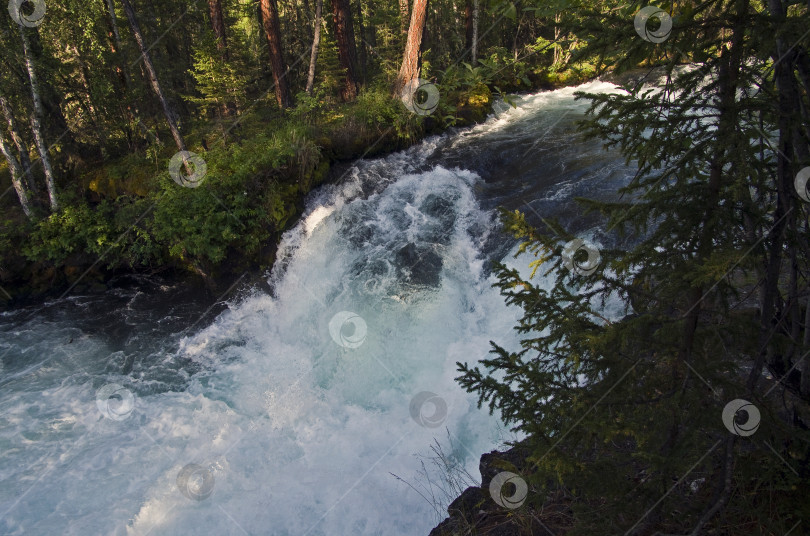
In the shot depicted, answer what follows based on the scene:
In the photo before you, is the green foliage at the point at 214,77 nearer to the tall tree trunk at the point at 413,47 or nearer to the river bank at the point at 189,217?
the river bank at the point at 189,217

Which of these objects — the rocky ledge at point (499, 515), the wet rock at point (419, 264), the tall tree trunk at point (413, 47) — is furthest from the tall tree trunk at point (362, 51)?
the rocky ledge at point (499, 515)

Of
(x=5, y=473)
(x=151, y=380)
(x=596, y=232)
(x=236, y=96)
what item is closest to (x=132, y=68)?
(x=236, y=96)

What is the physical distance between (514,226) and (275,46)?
1210 centimetres

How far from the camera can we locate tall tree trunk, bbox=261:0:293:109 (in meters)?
12.5

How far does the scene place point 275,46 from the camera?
12.6 m

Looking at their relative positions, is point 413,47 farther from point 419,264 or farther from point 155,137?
point 155,137

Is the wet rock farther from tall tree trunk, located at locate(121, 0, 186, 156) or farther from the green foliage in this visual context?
the green foliage

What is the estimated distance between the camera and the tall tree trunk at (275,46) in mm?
12523

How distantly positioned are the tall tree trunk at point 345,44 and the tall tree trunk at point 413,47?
74.2 inches

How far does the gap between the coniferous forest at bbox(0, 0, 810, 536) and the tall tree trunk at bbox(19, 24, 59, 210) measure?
61 mm

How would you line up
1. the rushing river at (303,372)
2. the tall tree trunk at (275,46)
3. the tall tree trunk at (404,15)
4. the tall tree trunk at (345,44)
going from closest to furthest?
the rushing river at (303,372) < the tall tree trunk at (275,46) < the tall tree trunk at (345,44) < the tall tree trunk at (404,15)

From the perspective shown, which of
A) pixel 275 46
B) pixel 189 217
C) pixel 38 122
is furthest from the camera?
pixel 275 46

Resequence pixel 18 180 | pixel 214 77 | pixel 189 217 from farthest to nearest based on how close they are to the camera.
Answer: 1. pixel 214 77
2. pixel 18 180
3. pixel 189 217

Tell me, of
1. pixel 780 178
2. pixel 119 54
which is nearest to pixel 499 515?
pixel 780 178
